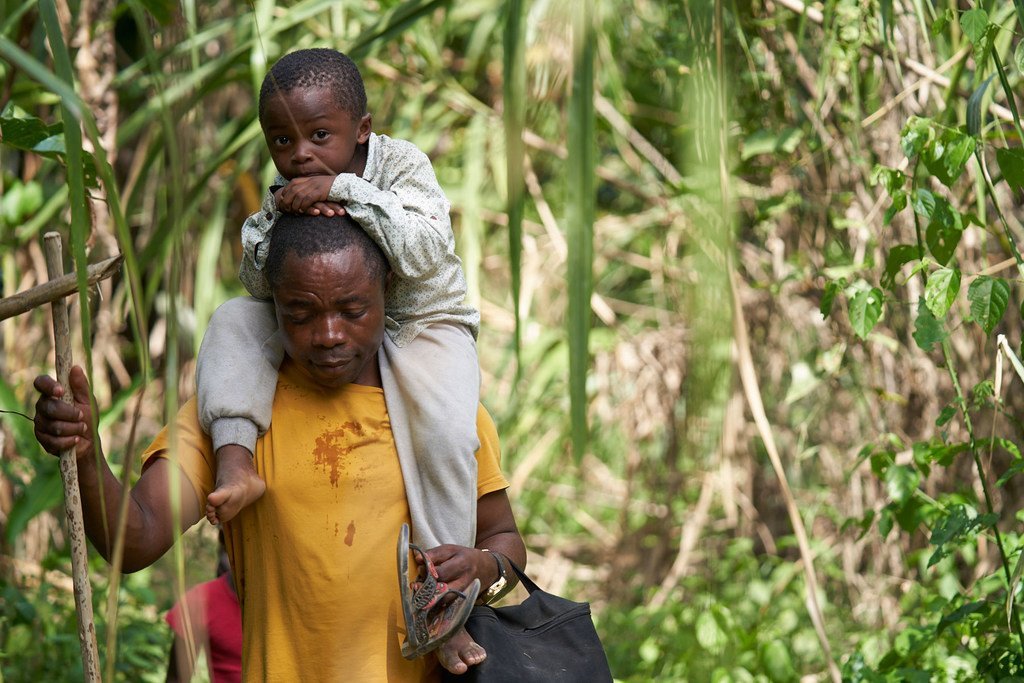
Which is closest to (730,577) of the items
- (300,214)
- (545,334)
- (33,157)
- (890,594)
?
(890,594)

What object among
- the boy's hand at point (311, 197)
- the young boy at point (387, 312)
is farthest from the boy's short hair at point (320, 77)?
the boy's hand at point (311, 197)

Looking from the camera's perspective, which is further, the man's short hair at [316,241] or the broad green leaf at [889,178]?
the broad green leaf at [889,178]

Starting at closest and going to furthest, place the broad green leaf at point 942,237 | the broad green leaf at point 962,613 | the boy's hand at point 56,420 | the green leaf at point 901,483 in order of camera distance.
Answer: the boy's hand at point 56,420
the broad green leaf at point 942,237
the broad green leaf at point 962,613
the green leaf at point 901,483

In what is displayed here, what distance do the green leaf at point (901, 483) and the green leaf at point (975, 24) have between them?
0.92 meters

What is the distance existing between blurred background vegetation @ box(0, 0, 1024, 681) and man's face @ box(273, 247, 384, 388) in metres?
0.29

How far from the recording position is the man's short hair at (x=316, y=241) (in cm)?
151

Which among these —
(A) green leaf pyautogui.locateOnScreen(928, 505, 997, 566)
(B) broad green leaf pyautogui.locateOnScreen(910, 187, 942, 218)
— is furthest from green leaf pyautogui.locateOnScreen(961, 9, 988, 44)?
(A) green leaf pyautogui.locateOnScreen(928, 505, 997, 566)

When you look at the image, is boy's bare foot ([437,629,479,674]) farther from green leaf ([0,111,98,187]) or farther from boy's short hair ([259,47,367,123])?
green leaf ([0,111,98,187])

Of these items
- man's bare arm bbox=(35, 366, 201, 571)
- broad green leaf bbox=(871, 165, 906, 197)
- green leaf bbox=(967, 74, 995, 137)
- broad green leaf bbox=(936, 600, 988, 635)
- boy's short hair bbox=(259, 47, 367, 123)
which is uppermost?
boy's short hair bbox=(259, 47, 367, 123)

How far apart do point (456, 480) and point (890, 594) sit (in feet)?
7.62

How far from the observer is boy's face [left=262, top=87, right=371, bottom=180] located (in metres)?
1.62

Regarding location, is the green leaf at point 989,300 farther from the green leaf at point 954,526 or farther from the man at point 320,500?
the man at point 320,500

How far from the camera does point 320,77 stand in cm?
165

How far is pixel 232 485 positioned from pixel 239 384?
16 cm
